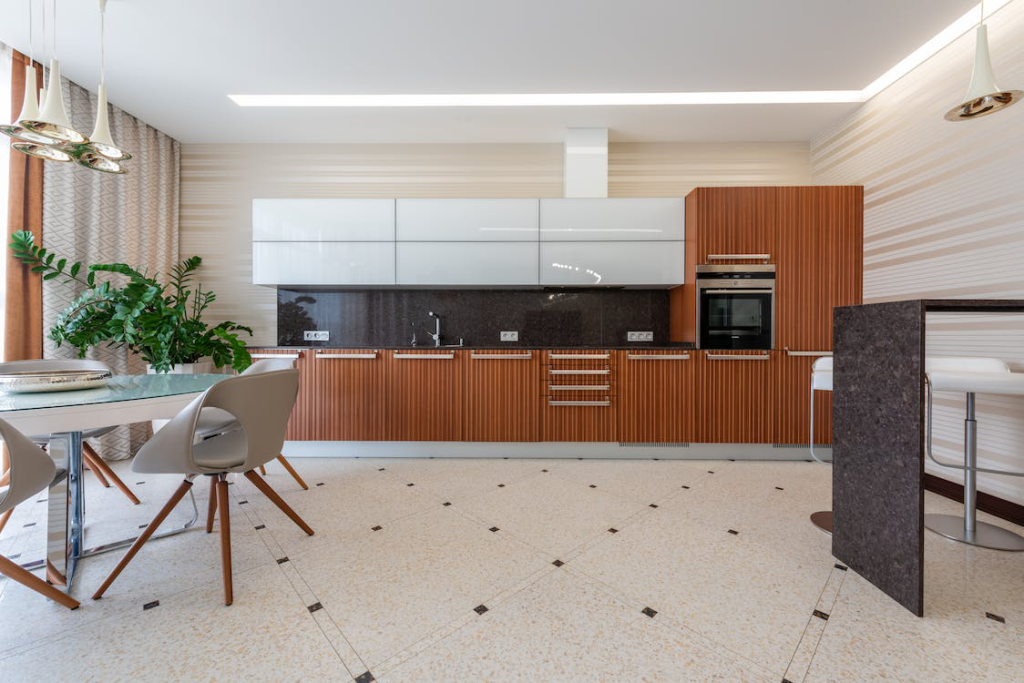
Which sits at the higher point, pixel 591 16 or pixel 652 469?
pixel 591 16

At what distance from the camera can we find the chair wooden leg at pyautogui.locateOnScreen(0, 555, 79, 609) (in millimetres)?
1294

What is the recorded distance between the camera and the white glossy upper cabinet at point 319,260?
136 inches

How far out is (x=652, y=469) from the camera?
9.77ft

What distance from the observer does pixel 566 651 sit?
1.29 meters

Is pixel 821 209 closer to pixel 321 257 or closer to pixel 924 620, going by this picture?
pixel 924 620

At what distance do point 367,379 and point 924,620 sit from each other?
3.27 meters

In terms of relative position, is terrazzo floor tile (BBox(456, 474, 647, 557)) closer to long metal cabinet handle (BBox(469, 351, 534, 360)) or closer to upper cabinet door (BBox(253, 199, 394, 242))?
long metal cabinet handle (BBox(469, 351, 534, 360))

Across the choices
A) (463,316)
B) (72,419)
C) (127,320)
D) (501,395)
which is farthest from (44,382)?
(463,316)

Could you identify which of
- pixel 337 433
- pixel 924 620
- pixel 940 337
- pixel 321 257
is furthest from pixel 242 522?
pixel 940 337

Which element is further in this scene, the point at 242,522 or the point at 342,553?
the point at 242,522

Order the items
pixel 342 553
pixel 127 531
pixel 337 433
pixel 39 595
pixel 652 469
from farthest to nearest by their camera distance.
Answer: pixel 337 433, pixel 652 469, pixel 127 531, pixel 342 553, pixel 39 595

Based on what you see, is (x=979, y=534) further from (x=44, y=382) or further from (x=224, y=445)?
(x=44, y=382)

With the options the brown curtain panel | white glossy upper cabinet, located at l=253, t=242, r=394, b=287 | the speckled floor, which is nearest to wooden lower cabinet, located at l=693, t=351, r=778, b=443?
the speckled floor

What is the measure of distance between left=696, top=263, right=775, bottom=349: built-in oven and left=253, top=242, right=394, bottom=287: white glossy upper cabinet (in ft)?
8.49
